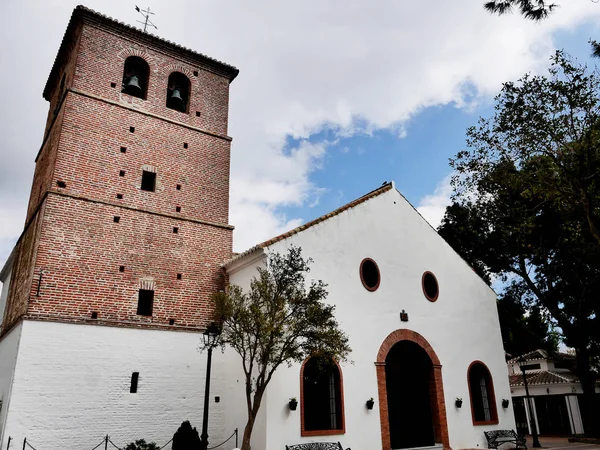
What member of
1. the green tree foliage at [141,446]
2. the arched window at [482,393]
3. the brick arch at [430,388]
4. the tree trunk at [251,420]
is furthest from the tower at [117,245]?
the arched window at [482,393]

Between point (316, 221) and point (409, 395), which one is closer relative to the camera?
point (316, 221)

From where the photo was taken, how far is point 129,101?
1434 cm

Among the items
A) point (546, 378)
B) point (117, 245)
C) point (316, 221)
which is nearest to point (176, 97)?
point (117, 245)

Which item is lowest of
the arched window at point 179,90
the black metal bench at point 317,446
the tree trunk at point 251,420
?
the black metal bench at point 317,446

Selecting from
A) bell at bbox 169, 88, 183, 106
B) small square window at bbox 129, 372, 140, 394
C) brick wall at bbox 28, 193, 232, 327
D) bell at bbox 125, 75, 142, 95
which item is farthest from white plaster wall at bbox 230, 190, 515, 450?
bell at bbox 125, 75, 142, 95

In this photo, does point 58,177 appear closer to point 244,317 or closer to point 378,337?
point 244,317

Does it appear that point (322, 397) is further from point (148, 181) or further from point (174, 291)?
point (148, 181)

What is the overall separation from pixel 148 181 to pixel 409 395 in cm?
1037

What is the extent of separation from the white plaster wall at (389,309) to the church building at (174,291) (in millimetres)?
55

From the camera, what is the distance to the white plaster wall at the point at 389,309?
12.2 meters

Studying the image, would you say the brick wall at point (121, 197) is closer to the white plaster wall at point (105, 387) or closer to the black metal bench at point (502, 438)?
the white plaster wall at point (105, 387)

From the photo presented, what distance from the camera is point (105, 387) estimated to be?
35.9ft

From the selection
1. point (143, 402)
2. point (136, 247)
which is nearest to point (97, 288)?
point (136, 247)

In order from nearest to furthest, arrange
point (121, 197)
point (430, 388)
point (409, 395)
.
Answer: point (121, 197), point (430, 388), point (409, 395)
